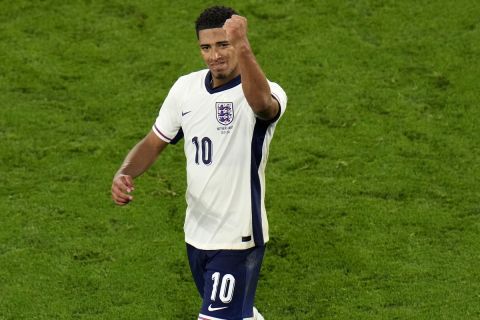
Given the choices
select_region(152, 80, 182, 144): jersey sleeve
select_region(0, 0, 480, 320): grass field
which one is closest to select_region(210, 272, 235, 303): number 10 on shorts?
select_region(152, 80, 182, 144): jersey sleeve

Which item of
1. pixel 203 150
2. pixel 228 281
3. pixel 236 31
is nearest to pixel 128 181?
pixel 203 150

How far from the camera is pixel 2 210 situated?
11.0 metres

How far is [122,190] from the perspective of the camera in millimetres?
6879

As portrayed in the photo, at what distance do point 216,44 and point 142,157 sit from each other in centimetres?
99

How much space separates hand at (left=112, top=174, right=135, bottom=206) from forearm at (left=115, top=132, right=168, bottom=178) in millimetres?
420

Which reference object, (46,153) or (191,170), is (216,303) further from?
(46,153)

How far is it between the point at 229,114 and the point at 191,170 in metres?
0.46

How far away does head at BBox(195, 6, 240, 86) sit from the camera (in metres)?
6.94

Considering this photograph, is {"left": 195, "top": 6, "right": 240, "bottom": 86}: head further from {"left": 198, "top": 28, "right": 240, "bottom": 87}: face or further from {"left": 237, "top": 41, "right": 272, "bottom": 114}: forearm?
{"left": 237, "top": 41, "right": 272, "bottom": 114}: forearm

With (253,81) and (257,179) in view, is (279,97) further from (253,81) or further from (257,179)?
(257,179)

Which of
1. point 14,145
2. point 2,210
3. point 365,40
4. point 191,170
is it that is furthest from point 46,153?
point 191,170

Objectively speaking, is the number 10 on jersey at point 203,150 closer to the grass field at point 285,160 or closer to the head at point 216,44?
the head at point 216,44

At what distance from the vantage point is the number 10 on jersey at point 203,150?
7117 mm

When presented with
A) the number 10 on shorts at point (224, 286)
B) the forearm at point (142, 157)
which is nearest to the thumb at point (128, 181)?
the forearm at point (142, 157)
